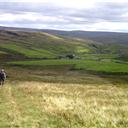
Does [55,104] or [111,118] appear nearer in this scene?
[111,118]

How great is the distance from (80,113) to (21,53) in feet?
521

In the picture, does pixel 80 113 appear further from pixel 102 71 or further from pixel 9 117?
pixel 102 71

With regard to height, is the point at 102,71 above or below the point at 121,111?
below

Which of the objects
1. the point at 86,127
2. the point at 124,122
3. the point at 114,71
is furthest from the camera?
the point at 114,71

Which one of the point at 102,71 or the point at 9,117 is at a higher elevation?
the point at 9,117

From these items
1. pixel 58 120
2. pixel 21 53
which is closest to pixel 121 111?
pixel 58 120

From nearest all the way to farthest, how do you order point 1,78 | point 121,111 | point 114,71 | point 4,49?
1. point 121,111
2. point 1,78
3. point 114,71
4. point 4,49

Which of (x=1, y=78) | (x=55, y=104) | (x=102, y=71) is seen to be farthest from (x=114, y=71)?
(x=55, y=104)

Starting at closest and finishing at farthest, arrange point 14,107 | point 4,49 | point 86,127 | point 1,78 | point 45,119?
point 86,127 < point 45,119 < point 14,107 < point 1,78 < point 4,49

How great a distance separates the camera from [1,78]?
41.8 metres

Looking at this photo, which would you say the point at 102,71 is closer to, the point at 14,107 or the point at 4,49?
the point at 14,107

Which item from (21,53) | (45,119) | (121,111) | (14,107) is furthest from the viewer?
(21,53)

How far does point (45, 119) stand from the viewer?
17734 millimetres

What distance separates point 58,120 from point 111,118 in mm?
2452
